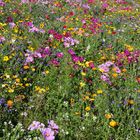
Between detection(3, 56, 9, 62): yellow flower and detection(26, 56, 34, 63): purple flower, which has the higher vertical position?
detection(3, 56, 9, 62): yellow flower

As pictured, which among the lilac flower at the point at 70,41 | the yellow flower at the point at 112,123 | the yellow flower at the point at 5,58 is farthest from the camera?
the lilac flower at the point at 70,41

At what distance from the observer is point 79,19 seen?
1020 centimetres

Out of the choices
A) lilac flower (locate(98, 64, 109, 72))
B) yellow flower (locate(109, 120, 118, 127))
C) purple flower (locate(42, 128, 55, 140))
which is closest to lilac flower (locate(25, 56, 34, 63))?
lilac flower (locate(98, 64, 109, 72))

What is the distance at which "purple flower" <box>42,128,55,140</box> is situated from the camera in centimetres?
458

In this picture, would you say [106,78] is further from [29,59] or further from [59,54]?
A: [29,59]

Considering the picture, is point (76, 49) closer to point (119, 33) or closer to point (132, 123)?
point (119, 33)

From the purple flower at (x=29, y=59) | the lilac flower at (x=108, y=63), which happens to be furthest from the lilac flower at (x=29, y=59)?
the lilac flower at (x=108, y=63)

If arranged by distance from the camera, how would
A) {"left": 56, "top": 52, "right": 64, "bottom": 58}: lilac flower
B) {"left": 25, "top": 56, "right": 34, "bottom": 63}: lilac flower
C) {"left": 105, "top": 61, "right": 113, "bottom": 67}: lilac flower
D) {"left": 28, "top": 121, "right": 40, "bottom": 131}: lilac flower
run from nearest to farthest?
1. {"left": 28, "top": 121, "right": 40, "bottom": 131}: lilac flower
2. {"left": 25, "top": 56, "right": 34, "bottom": 63}: lilac flower
3. {"left": 105, "top": 61, "right": 113, "bottom": 67}: lilac flower
4. {"left": 56, "top": 52, "right": 64, "bottom": 58}: lilac flower

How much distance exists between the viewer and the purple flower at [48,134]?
4578mm

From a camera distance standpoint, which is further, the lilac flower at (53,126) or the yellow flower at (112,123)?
the yellow flower at (112,123)

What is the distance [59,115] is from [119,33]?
5062mm

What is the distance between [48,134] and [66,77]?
1839 mm

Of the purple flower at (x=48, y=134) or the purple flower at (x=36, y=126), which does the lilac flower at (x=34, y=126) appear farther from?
the purple flower at (x=48, y=134)

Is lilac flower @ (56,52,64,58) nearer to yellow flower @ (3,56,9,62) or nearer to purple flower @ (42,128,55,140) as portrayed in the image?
yellow flower @ (3,56,9,62)
